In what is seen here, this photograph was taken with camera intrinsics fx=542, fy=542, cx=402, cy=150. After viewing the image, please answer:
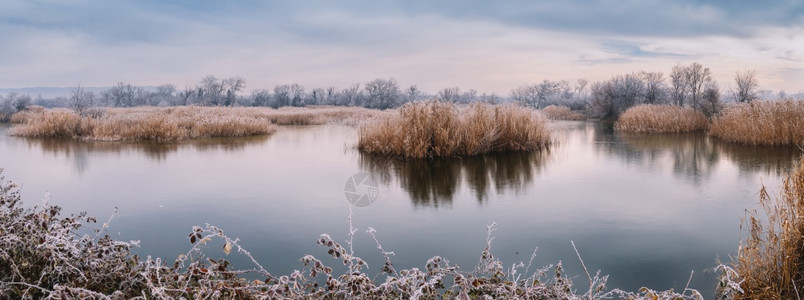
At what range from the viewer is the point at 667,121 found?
56.5 ft

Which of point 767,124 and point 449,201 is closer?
point 449,201

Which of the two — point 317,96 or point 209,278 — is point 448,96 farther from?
point 209,278

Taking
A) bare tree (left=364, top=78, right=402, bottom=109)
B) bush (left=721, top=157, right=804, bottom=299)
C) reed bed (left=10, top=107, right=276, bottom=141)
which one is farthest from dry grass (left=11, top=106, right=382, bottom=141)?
bare tree (left=364, top=78, right=402, bottom=109)

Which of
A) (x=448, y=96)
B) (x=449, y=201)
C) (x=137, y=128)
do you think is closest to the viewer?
(x=449, y=201)

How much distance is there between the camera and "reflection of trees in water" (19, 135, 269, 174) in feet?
36.7

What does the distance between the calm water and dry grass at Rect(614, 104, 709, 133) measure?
18.3 ft

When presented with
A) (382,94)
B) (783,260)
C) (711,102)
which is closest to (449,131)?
(783,260)

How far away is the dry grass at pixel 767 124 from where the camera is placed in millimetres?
11570

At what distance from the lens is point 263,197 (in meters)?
6.52

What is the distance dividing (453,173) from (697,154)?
19.2 ft

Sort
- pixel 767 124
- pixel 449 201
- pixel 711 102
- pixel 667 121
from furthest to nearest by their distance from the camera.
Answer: pixel 711 102
pixel 667 121
pixel 767 124
pixel 449 201

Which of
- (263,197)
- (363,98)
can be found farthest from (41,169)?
(363,98)

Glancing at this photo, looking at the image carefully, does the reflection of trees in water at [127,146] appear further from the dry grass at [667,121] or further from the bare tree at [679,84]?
the bare tree at [679,84]

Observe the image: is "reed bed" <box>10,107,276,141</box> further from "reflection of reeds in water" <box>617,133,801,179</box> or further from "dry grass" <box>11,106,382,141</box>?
"reflection of reeds in water" <box>617,133,801,179</box>
